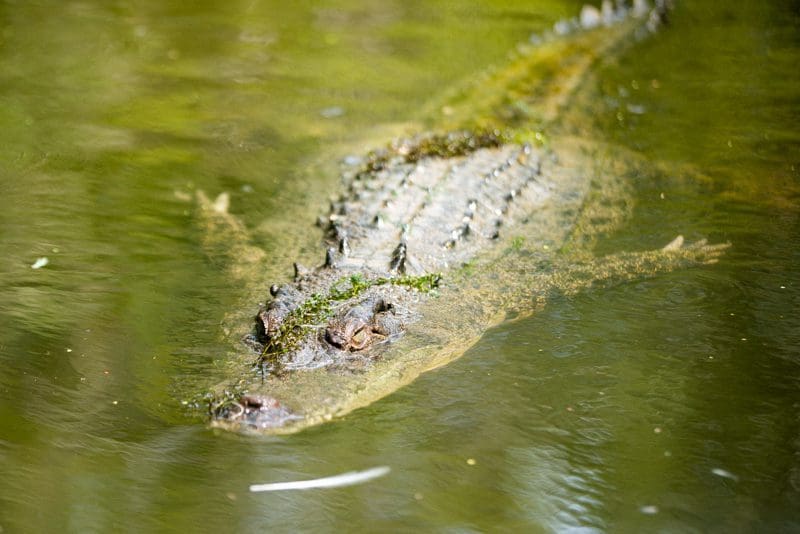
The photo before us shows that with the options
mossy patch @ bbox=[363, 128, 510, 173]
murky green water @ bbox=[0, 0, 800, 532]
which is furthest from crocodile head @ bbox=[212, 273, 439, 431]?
mossy patch @ bbox=[363, 128, 510, 173]

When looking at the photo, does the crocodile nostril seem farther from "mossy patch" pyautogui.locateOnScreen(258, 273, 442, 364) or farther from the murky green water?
the murky green water

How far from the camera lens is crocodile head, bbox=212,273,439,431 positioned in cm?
432

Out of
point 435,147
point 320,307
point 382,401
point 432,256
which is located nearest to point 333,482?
point 382,401

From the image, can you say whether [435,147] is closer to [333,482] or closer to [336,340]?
[336,340]

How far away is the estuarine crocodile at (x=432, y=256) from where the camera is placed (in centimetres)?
475

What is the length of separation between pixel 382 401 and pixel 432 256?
1739mm

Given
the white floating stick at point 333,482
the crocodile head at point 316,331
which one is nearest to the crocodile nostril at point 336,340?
the crocodile head at point 316,331

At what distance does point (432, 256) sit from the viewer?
6262 millimetres

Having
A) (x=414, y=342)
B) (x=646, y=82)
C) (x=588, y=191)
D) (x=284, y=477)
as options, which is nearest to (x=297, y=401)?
(x=284, y=477)

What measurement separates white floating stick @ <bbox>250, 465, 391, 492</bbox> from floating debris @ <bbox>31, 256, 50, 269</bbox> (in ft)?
9.41

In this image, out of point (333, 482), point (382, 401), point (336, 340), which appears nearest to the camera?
point (333, 482)

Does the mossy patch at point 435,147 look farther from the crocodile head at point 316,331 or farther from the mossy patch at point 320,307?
the crocodile head at point 316,331

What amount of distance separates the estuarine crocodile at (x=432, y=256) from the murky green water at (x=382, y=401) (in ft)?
0.56

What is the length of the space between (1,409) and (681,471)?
10.7 ft
